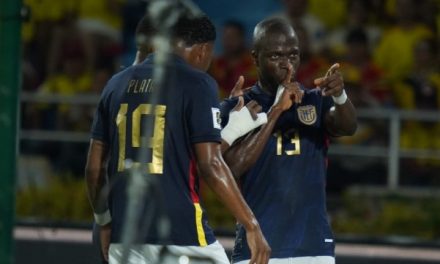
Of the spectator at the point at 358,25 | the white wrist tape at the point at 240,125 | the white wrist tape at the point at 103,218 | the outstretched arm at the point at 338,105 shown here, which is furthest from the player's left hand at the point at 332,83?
the spectator at the point at 358,25

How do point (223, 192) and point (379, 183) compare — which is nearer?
point (223, 192)

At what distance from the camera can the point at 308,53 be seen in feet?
38.2

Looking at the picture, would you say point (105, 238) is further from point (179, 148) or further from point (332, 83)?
point (332, 83)

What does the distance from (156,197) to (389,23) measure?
26.0 ft

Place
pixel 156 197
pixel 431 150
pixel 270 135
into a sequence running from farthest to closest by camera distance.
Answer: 1. pixel 431 150
2. pixel 270 135
3. pixel 156 197

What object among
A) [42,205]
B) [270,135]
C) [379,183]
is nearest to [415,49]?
[379,183]

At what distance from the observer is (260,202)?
20.3ft

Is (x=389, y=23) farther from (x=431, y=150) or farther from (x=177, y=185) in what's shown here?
(x=177, y=185)

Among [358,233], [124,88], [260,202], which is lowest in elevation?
[358,233]

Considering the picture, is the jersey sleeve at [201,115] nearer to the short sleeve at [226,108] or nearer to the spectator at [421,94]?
the short sleeve at [226,108]

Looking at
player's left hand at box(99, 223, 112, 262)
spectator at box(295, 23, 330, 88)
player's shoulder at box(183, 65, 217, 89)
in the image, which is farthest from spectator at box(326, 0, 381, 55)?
player's shoulder at box(183, 65, 217, 89)

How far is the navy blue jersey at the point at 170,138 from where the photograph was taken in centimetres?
539

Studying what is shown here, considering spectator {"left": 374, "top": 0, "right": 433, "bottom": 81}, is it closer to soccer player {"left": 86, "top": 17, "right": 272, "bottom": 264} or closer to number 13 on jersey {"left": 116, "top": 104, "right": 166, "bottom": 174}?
soccer player {"left": 86, "top": 17, "right": 272, "bottom": 264}

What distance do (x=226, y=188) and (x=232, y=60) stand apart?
21.0 feet
